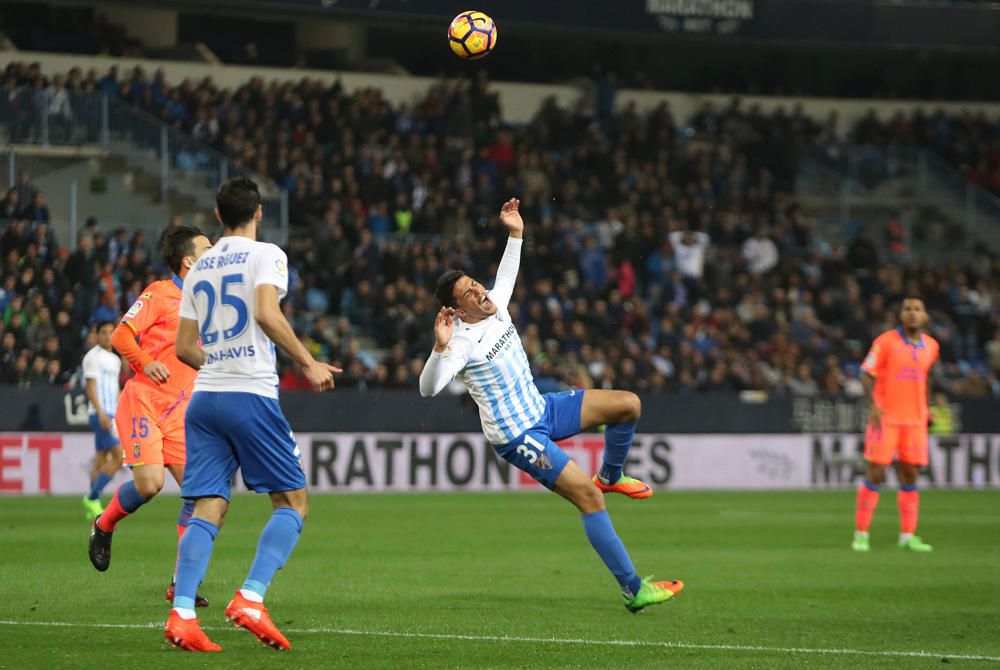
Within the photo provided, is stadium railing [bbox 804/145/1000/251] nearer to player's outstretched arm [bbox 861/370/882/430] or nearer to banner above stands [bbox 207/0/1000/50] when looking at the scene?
banner above stands [bbox 207/0/1000/50]

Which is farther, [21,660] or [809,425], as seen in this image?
[809,425]

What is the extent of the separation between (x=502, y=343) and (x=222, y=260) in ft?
7.96

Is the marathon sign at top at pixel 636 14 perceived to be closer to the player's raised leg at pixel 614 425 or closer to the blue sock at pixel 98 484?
the blue sock at pixel 98 484

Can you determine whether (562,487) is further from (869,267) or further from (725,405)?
(869,267)

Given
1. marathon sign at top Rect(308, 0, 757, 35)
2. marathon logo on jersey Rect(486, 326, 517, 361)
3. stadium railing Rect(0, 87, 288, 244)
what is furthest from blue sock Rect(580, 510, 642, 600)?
marathon sign at top Rect(308, 0, 757, 35)

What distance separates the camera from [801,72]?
1594 inches

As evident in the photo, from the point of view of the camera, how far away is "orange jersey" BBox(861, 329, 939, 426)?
15.6 meters

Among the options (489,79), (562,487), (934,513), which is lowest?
(934,513)

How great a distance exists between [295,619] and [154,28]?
86.7 ft

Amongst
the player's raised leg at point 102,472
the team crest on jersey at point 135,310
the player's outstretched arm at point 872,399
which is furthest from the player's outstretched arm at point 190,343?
the player's raised leg at point 102,472

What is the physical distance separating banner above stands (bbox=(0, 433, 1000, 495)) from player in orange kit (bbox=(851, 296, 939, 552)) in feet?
26.3

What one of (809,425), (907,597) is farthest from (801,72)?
(907,597)

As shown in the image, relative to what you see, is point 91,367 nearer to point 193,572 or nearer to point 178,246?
point 178,246

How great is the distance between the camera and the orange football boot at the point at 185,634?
756cm
